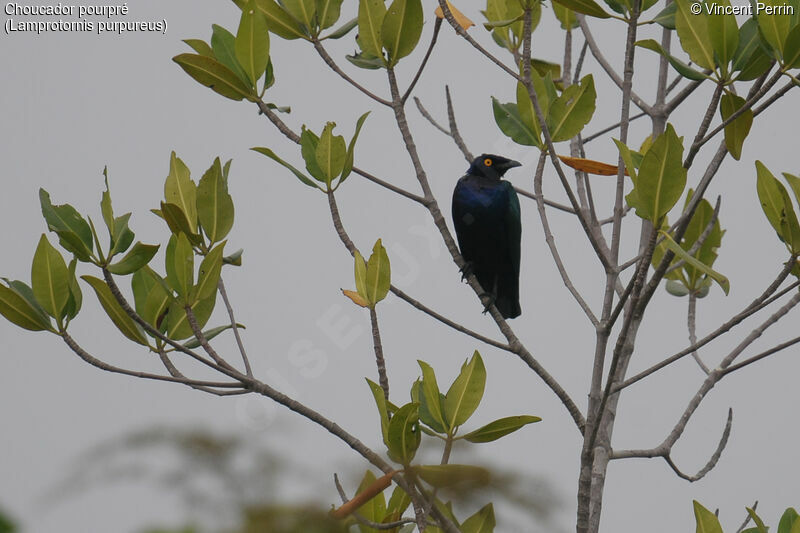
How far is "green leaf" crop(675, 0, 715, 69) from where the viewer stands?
254cm

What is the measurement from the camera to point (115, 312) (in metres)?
2.48

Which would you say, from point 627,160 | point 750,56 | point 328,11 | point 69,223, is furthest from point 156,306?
point 750,56

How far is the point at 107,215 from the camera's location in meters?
2.35

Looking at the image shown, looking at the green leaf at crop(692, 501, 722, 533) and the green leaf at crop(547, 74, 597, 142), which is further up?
the green leaf at crop(547, 74, 597, 142)

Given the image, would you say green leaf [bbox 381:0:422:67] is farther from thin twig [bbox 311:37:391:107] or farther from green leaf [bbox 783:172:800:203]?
green leaf [bbox 783:172:800:203]

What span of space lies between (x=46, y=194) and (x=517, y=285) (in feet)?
11.5

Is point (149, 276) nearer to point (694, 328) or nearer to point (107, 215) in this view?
point (107, 215)

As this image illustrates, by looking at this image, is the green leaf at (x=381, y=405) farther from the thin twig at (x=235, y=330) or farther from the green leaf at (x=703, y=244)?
the green leaf at (x=703, y=244)

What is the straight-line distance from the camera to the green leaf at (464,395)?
2414 millimetres

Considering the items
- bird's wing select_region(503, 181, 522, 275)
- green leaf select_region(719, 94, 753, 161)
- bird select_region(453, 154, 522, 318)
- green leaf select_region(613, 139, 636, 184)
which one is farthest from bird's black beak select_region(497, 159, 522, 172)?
green leaf select_region(613, 139, 636, 184)

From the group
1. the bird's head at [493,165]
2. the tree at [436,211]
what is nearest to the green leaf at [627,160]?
the tree at [436,211]

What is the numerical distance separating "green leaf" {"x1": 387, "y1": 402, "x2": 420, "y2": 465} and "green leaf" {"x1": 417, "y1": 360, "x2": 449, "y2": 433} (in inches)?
12.3

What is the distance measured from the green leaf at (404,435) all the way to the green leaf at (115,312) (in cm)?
82

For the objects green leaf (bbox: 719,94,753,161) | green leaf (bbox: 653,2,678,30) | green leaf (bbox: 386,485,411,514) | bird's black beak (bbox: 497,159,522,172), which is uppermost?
bird's black beak (bbox: 497,159,522,172)
